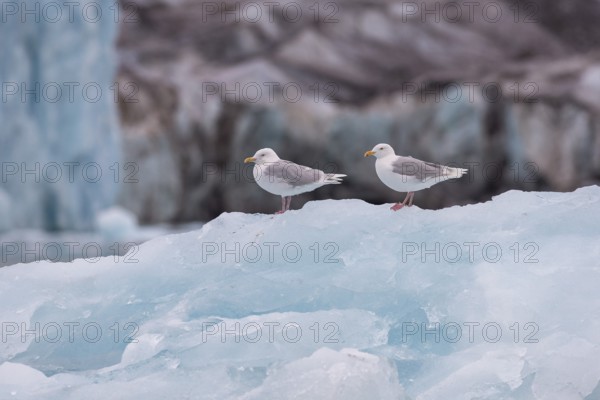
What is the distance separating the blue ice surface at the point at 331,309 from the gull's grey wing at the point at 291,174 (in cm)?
24

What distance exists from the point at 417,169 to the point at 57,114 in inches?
395

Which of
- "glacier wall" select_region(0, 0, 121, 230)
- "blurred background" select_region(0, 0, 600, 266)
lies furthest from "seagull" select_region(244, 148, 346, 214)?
"glacier wall" select_region(0, 0, 121, 230)

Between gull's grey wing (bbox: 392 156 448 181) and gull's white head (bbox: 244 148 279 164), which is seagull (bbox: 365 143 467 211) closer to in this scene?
gull's grey wing (bbox: 392 156 448 181)

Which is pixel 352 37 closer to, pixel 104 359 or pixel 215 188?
pixel 215 188

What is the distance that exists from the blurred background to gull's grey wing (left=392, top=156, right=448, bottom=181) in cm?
880

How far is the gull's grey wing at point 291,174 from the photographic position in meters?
3.97

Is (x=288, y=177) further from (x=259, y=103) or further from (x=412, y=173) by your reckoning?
(x=259, y=103)

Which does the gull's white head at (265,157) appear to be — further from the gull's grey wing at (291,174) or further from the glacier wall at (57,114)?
the glacier wall at (57,114)

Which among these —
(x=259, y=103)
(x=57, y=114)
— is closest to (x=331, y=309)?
(x=57, y=114)

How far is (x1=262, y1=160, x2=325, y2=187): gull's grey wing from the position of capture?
3.97 meters

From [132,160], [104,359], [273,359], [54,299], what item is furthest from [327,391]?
[132,160]

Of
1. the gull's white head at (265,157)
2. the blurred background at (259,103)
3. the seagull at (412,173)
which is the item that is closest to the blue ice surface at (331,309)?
the seagull at (412,173)

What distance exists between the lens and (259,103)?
1844cm

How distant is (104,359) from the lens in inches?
132
